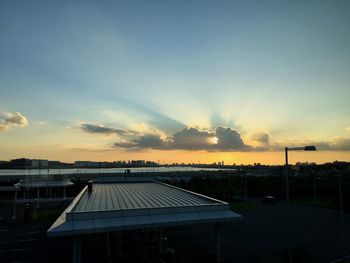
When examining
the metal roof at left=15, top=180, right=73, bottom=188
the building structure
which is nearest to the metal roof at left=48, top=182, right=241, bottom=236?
the building structure

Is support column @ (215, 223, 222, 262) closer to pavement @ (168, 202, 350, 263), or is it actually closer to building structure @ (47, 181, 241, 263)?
building structure @ (47, 181, 241, 263)

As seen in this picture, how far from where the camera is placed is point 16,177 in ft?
235

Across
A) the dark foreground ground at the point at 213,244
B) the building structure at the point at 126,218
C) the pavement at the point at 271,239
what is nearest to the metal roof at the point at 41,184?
the dark foreground ground at the point at 213,244

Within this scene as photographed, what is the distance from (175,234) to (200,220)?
15.1m

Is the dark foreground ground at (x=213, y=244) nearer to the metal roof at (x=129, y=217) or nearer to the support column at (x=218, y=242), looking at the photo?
the support column at (x=218, y=242)

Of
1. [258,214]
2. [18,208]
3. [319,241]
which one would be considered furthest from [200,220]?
[18,208]

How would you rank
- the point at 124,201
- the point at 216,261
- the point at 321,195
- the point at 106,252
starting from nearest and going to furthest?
the point at 216,261 < the point at 124,201 < the point at 106,252 < the point at 321,195

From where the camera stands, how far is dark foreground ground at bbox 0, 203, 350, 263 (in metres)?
23.6

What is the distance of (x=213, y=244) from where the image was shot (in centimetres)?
2780

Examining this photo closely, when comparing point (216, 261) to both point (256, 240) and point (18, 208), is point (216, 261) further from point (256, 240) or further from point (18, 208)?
point (18, 208)

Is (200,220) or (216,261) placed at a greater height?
(200,220)

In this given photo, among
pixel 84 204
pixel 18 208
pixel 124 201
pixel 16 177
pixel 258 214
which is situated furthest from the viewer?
pixel 16 177

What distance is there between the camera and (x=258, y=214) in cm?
4497

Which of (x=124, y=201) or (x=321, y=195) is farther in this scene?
(x=321, y=195)
